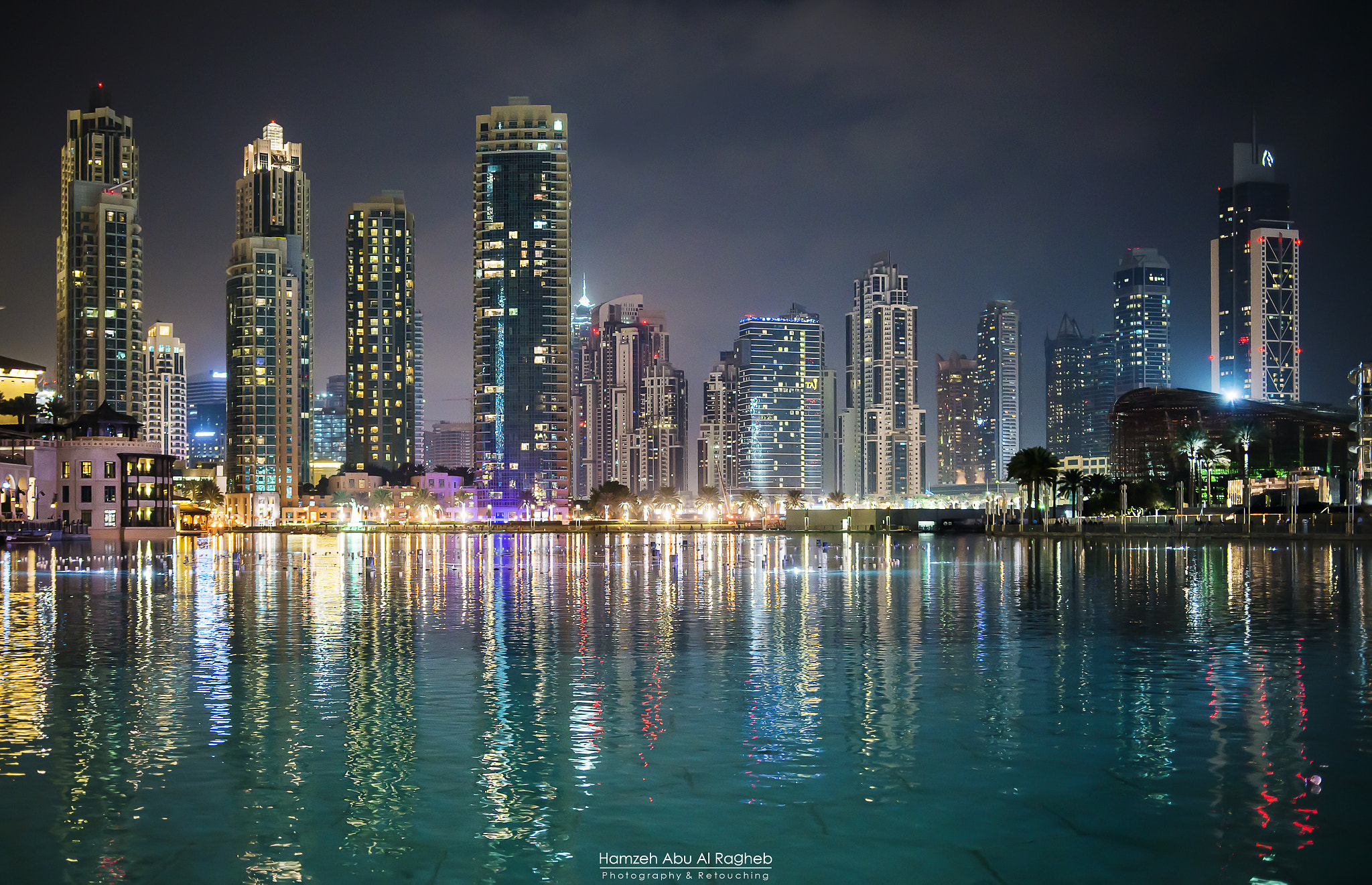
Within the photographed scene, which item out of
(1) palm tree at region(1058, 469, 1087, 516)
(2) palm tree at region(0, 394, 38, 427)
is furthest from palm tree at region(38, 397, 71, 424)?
(1) palm tree at region(1058, 469, 1087, 516)

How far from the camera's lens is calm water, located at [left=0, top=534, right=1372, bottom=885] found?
13641mm

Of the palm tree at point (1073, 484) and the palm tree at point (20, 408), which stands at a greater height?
the palm tree at point (20, 408)

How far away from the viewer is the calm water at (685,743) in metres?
13.6

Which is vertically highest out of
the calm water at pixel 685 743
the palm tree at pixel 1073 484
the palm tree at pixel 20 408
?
the palm tree at pixel 20 408

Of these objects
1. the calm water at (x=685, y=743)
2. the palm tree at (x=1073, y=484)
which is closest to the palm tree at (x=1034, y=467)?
the palm tree at (x=1073, y=484)

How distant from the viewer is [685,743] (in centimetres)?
1916

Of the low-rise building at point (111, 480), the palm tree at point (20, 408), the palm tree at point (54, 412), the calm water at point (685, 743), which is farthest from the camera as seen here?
the palm tree at point (54, 412)

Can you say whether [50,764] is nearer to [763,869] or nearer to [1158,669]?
[763,869]

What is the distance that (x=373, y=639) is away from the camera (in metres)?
33.0

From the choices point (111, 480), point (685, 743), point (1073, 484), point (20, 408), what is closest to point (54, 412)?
point (20, 408)

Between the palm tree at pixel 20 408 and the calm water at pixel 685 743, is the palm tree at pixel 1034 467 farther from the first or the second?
the palm tree at pixel 20 408

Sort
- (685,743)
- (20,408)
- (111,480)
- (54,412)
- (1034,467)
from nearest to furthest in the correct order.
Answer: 1. (685,743)
2. (111,480)
3. (20,408)
4. (54,412)
5. (1034,467)

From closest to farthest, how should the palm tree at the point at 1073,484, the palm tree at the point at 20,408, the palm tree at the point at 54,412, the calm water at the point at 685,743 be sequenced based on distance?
the calm water at the point at 685,743 < the palm tree at the point at 20,408 < the palm tree at the point at 54,412 < the palm tree at the point at 1073,484

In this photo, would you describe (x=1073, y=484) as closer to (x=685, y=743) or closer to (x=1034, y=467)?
(x=1034, y=467)
